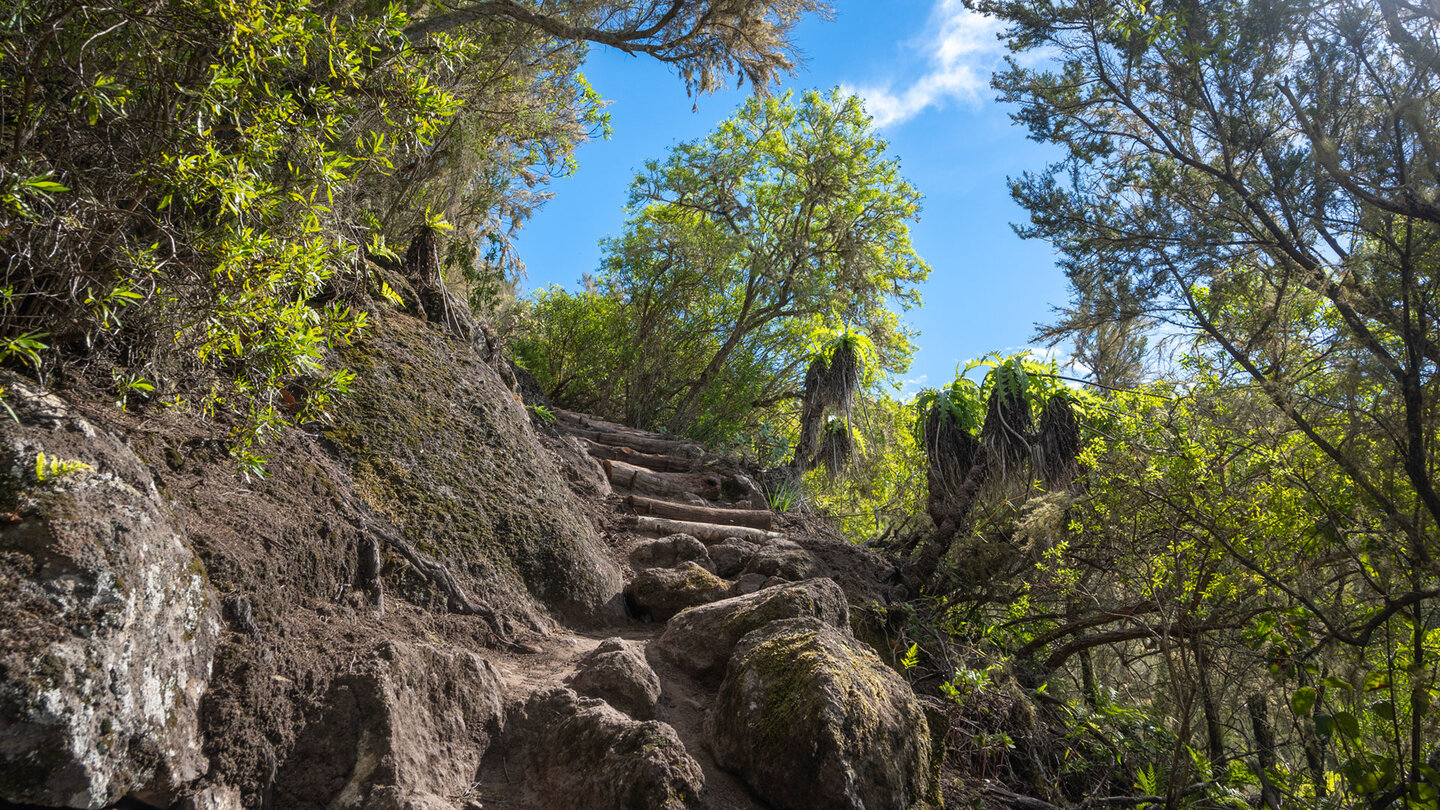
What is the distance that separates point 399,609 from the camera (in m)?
3.35

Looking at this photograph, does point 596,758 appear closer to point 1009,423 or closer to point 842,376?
point 1009,423

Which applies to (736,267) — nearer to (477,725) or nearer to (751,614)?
(751,614)

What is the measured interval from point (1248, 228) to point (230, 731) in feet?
20.6

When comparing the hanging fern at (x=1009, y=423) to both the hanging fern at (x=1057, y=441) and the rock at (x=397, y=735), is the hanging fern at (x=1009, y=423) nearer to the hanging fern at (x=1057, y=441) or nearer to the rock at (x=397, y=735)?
the hanging fern at (x=1057, y=441)

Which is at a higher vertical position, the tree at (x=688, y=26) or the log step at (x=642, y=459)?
the tree at (x=688, y=26)

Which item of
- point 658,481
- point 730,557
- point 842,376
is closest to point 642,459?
point 658,481

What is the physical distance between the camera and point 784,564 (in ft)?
18.1

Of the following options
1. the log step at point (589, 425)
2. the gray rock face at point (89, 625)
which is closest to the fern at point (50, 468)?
the gray rock face at point (89, 625)

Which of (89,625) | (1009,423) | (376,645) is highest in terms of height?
(1009,423)

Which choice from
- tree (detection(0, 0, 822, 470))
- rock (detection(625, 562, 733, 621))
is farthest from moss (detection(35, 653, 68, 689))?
rock (detection(625, 562, 733, 621))

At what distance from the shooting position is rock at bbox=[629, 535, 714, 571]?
5715 millimetres

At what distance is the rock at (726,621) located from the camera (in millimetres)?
3738

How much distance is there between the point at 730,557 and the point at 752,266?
8723 mm

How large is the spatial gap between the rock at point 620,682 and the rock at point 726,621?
43cm
